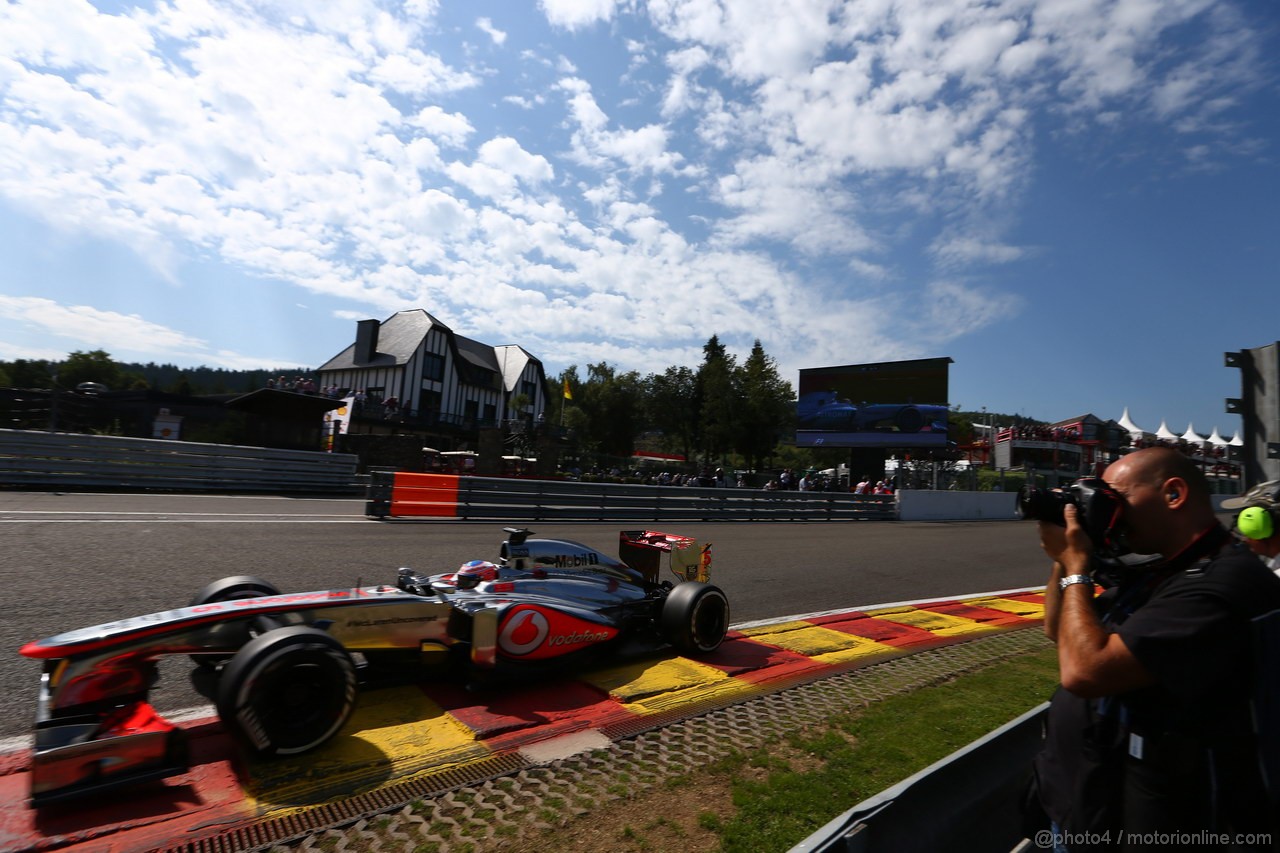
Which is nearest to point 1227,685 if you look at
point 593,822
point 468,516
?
point 593,822

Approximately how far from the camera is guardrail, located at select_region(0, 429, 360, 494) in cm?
1404

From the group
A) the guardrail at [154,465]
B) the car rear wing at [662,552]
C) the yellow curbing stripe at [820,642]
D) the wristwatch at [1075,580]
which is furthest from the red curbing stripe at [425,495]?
the wristwatch at [1075,580]

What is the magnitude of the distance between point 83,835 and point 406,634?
1575 mm

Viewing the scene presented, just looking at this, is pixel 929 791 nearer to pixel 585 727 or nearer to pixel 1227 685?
pixel 1227 685

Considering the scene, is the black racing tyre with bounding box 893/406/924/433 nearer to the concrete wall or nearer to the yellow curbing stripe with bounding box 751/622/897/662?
the concrete wall

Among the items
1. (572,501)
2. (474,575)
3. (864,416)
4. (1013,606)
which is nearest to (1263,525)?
(474,575)

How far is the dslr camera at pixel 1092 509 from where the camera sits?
1802 mm

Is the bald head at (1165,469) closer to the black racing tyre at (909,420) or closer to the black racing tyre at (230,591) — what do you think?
the black racing tyre at (230,591)

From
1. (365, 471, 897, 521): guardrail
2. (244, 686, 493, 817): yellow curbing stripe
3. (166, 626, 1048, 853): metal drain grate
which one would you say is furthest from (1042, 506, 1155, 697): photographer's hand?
(365, 471, 897, 521): guardrail

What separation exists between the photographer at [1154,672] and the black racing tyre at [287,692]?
2.82 meters

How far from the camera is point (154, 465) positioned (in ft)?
50.9

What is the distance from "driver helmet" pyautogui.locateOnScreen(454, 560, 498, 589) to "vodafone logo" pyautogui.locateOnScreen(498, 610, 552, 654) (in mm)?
509

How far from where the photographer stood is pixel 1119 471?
1868 mm

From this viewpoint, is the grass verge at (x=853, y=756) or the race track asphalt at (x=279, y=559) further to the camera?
the race track asphalt at (x=279, y=559)
